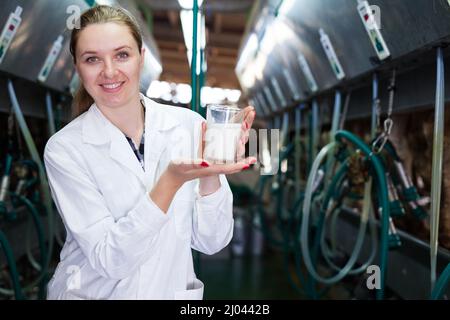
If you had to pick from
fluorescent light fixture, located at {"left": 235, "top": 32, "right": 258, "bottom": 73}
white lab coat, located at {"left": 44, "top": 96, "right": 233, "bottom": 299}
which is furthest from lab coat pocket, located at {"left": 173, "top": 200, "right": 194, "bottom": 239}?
fluorescent light fixture, located at {"left": 235, "top": 32, "right": 258, "bottom": 73}

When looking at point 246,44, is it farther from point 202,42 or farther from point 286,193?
point 202,42

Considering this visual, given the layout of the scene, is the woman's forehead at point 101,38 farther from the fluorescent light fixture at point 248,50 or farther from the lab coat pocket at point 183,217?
the fluorescent light fixture at point 248,50

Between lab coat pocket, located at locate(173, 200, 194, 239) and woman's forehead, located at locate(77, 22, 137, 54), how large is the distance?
33 cm

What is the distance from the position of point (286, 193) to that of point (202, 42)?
11.4 feet

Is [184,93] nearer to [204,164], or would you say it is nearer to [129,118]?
[129,118]

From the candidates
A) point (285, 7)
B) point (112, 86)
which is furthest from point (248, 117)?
point (285, 7)

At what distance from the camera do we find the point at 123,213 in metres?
0.91

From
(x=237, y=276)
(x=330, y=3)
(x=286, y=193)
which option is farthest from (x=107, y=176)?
(x=286, y=193)

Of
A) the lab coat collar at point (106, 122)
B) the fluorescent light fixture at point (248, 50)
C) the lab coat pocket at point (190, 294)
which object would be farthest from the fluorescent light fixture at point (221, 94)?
the fluorescent light fixture at point (248, 50)

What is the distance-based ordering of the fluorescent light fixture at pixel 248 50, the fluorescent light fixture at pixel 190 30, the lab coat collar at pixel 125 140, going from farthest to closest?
the fluorescent light fixture at pixel 248 50 < the fluorescent light fixture at pixel 190 30 < the lab coat collar at pixel 125 140

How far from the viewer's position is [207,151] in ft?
2.63

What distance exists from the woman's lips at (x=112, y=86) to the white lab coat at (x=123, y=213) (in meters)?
0.08

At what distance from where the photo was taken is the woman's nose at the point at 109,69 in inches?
33.8

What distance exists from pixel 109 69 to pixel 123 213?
273mm
